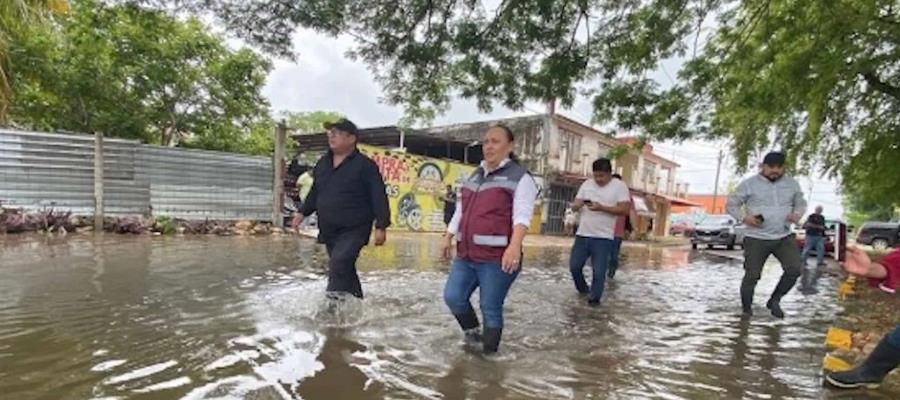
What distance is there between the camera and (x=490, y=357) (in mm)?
→ 4039

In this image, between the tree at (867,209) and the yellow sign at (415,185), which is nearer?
the tree at (867,209)

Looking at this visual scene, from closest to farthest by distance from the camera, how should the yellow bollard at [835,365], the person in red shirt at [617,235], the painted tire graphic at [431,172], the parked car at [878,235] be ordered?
the yellow bollard at [835,365] < the person in red shirt at [617,235] < the painted tire graphic at [431,172] < the parked car at [878,235]

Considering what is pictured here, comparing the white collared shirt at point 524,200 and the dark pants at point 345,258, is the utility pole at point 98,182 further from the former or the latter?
the white collared shirt at point 524,200

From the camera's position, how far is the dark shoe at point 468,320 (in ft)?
13.9

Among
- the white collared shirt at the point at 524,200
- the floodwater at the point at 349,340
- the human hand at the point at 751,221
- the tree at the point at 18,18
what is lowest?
the floodwater at the point at 349,340

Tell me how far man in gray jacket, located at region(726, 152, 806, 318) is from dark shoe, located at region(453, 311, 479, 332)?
3186 millimetres

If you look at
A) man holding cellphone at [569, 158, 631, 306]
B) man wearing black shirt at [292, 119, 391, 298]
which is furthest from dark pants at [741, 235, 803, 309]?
man wearing black shirt at [292, 119, 391, 298]

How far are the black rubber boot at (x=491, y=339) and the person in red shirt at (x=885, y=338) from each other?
80.8 inches

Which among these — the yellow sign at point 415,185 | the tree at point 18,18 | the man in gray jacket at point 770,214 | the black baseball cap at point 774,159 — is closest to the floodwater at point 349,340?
the man in gray jacket at point 770,214

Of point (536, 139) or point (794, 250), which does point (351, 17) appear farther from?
point (536, 139)

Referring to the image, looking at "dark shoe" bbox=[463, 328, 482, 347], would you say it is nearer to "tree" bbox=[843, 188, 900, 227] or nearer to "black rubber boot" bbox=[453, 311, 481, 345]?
"black rubber boot" bbox=[453, 311, 481, 345]

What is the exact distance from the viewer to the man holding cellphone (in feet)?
20.9

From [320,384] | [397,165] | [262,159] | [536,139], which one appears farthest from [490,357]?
[536,139]

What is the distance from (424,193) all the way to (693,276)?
12.0 m
